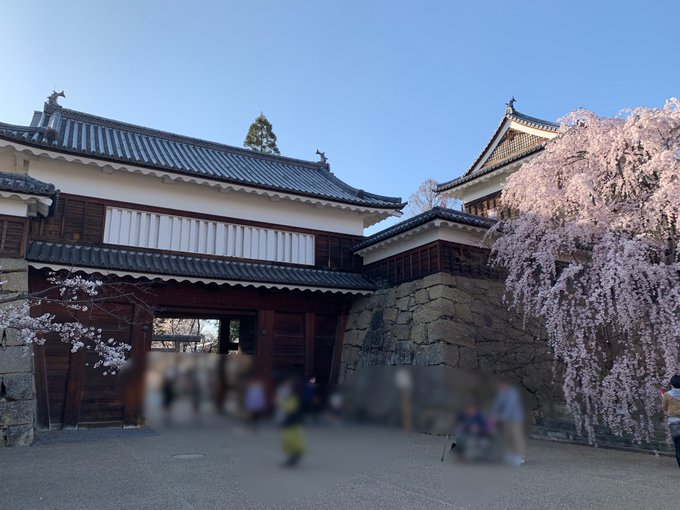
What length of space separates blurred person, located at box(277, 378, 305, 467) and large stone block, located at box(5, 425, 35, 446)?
7.63 meters

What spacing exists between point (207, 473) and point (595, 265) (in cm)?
595

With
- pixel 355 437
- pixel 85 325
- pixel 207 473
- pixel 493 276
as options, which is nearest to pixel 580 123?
pixel 493 276

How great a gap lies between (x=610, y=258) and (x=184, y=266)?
7.71 metres

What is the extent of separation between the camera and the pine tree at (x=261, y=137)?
80.5 ft

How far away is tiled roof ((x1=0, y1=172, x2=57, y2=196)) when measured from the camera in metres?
7.95

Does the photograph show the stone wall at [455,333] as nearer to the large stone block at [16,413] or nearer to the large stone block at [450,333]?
the large stone block at [450,333]

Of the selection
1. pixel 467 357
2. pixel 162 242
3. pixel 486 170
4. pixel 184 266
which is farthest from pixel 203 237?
pixel 486 170

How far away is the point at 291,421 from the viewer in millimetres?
1118

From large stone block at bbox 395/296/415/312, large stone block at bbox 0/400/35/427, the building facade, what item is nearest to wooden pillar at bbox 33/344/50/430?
the building facade

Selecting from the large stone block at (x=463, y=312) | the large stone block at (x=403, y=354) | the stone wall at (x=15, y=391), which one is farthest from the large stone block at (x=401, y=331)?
the stone wall at (x=15, y=391)

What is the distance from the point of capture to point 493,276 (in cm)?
1058

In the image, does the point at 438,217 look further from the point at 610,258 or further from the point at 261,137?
the point at 261,137

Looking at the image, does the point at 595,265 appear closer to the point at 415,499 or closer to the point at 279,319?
the point at 415,499

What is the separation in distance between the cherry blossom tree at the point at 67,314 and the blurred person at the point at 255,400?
5.32 m
